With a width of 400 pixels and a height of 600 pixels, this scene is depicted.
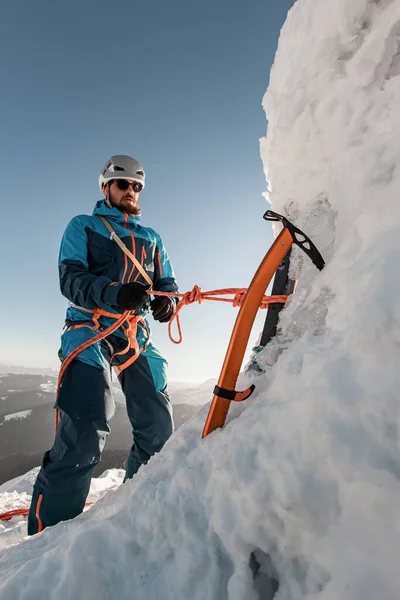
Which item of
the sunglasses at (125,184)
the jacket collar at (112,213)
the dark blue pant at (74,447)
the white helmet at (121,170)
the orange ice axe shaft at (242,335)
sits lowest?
the dark blue pant at (74,447)

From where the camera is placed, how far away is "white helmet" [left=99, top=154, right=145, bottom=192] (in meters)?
3.80

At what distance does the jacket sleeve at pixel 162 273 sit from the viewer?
3.81 meters

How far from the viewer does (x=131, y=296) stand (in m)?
2.56

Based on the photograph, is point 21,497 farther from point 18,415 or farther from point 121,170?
point 18,415

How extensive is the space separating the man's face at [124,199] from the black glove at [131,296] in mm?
1411

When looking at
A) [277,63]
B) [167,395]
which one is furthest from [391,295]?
[167,395]

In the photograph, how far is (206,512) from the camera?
117 cm

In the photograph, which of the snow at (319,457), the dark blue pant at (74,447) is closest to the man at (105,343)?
the dark blue pant at (74,447)

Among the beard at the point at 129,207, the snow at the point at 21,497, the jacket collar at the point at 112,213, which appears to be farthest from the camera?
the beard at the point at 129,207

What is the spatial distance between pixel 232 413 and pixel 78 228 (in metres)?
2.38

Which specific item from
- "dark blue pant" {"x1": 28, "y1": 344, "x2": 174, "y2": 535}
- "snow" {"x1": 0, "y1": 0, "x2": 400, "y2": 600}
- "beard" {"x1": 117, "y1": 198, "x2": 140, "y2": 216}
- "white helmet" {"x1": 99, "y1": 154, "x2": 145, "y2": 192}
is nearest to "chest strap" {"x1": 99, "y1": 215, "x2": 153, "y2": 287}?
"beard" {"x1": 117, "y1": 198, "x2": 140, "y2": 216}

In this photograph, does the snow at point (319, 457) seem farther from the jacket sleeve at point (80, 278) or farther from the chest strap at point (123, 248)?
the chest strap at point (123, 248)

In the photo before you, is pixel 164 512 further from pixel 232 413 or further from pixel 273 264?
pixel 273 264

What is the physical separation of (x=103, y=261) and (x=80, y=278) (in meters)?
0.44
